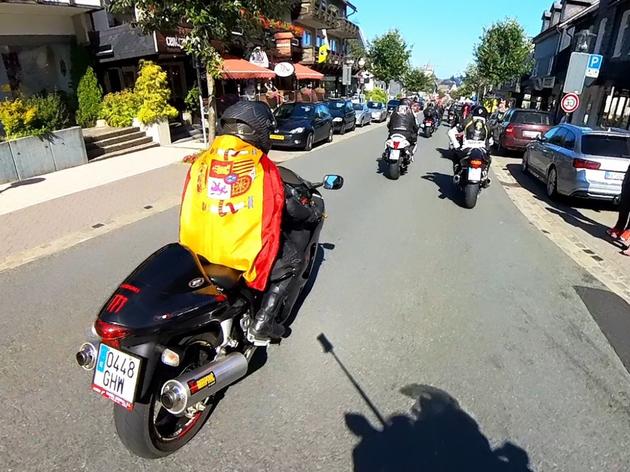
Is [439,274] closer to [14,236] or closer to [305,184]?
[305,184]

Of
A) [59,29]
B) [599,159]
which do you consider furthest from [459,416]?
[59,29]

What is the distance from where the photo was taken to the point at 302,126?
1425 centimetres

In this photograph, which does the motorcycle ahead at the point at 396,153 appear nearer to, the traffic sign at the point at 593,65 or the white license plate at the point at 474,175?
the white license plate at the point at 474,175

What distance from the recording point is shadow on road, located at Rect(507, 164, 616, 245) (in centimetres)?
704

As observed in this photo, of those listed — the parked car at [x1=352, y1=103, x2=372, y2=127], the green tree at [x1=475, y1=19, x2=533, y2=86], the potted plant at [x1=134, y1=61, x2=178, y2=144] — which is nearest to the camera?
the potted plant at [x1=134, y1=61, x2=178, y2=144]

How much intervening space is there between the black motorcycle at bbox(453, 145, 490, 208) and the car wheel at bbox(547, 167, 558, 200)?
1.82 meters

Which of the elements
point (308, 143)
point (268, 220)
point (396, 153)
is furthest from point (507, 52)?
point (268, 220)

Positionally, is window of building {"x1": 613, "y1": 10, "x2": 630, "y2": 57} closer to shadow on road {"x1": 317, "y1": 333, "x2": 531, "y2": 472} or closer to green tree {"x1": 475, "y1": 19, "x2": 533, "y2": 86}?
green tree {"x1": 475, "y1": 19, "x2": 533, "y2": 86}

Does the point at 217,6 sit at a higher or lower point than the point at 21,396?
higher

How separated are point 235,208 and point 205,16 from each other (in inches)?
335

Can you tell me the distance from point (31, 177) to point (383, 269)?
27.8ft

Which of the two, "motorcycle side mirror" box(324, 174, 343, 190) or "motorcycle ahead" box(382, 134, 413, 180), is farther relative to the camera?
"motorcycle ahead" box(382, 134, 413, 180)

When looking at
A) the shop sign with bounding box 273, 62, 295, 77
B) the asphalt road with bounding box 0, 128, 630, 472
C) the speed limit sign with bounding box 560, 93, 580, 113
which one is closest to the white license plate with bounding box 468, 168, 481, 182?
the asphalt road with bounding box 0, 128, 630, 472

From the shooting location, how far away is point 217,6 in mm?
9438
